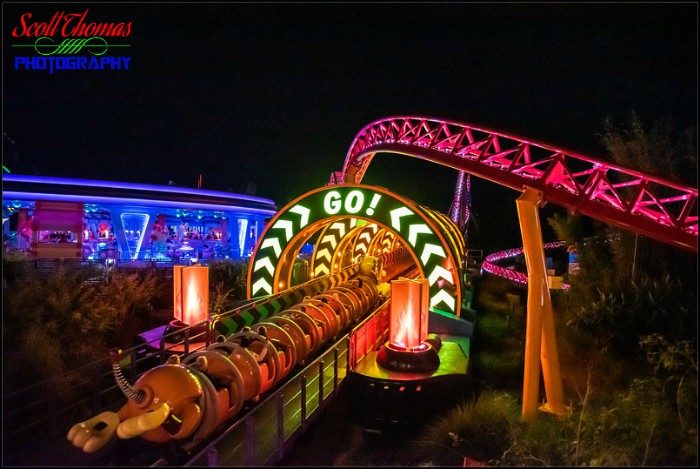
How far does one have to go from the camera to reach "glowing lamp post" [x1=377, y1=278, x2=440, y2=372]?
Answer: 7.25 m

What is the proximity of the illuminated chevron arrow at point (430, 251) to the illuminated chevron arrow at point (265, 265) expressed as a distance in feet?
11.9

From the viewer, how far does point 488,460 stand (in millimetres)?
5863

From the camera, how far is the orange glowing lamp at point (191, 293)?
9203 millimetres

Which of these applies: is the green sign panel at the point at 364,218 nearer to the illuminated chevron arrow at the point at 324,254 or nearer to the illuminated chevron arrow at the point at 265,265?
the illuminated chevron arrow at the point at 265,265

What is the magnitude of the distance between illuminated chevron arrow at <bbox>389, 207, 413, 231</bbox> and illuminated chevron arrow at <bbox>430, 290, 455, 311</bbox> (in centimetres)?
156

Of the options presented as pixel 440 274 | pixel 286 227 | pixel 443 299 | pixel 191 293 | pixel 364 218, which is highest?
pixel 364 218

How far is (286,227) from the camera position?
11328 millimetres

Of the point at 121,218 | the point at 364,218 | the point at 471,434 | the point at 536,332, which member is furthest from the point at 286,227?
the point at 121,218

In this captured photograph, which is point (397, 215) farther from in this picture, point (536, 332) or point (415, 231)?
point (536, 332)

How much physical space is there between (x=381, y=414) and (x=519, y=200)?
363cm

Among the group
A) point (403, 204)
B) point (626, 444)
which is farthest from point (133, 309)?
point (626, 444)

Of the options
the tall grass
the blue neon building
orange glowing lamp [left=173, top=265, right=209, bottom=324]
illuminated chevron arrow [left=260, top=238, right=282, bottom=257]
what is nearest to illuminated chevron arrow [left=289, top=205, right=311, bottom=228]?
illuminated chevron arrow [left=260, top=238, right=282, bottom=257]

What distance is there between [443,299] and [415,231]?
1.48m

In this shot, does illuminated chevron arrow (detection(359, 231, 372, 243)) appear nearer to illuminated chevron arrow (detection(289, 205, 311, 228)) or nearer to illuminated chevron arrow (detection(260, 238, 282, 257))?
illuminated chevron arrow (detection(260, 238, 282, 257))
